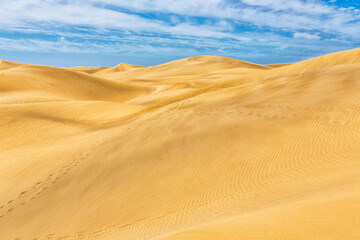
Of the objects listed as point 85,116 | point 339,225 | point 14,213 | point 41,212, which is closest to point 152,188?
point 41,212

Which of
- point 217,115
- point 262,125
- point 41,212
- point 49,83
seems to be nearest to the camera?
point 41,212

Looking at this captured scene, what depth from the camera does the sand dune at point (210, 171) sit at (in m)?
4.53

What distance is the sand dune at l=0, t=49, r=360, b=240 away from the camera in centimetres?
453

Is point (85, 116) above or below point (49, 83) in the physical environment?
below

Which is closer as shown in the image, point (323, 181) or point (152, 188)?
point (323, 181)

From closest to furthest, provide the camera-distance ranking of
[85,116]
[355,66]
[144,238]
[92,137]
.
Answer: [144,238], [92,137], [355,66], [85,116]

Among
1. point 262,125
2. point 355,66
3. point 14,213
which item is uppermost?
point 355,66

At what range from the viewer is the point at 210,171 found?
7.74 metres

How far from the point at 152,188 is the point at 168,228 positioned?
6.53 ft

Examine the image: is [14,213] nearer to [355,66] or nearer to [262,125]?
[262,125]

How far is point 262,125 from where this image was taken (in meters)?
9.79

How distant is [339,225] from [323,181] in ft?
10.2

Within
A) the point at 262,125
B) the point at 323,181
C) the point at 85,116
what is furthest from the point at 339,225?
the point at 85,116

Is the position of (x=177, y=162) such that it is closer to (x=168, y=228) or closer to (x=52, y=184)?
(x=168, y=228)
